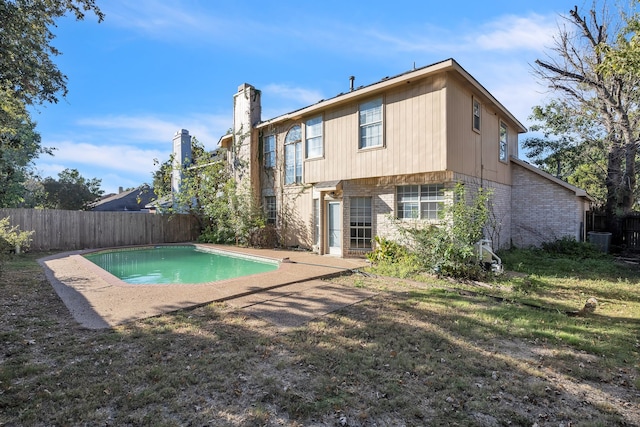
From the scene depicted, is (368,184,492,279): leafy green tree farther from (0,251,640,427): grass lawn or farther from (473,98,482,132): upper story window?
(473,98,482,132): upper story window

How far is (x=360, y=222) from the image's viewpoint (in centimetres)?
1110

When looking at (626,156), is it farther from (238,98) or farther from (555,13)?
(238,98)

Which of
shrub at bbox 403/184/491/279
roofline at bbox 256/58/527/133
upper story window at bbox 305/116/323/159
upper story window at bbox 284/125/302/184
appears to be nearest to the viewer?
shrub at bbox 403/184/491/279

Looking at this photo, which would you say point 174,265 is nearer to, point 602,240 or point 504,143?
point 504,143

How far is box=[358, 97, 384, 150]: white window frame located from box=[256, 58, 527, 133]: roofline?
421 mm

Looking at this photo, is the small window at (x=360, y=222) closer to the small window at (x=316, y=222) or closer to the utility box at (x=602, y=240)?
the small window at (x=316, y=222)

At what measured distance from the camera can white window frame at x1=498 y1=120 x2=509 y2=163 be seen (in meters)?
12.4

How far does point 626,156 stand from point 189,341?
17100 millimetres

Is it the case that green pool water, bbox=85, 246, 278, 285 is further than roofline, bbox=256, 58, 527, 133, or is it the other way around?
green pool water, bbox=85, 246, 278, 285

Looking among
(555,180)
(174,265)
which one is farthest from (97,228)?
(555,180)

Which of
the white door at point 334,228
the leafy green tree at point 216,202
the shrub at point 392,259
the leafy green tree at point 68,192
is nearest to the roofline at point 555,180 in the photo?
the shrub at point 392,259

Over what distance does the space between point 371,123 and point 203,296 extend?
755 cm

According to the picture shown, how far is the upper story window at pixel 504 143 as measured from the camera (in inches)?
494

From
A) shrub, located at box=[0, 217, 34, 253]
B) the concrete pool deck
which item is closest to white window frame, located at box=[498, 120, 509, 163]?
the concrete pool deck
